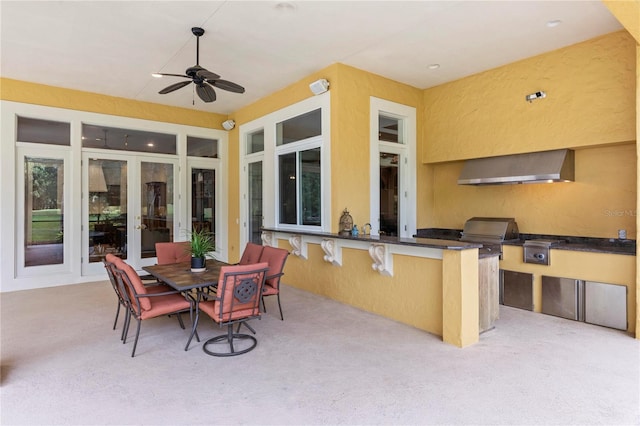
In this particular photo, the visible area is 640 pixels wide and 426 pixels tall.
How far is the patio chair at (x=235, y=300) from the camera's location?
119 inches

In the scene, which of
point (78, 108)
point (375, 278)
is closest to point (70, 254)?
point (78, 108)

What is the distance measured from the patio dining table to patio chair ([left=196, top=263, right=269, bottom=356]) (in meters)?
0.19

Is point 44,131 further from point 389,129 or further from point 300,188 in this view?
point 389,129

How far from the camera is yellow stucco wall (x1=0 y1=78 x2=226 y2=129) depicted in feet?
18.4

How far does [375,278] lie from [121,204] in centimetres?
496

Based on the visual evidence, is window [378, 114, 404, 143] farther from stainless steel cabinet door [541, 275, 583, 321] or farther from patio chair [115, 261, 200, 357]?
patio chair [115, 261, 200, 357]

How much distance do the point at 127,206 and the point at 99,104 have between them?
5.97 feet

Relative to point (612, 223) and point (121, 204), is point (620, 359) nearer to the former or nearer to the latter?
point (612, 223)

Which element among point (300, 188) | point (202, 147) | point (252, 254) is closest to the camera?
point (252, 254)

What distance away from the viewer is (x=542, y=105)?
15.1 feet

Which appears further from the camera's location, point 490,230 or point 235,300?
point 490,230

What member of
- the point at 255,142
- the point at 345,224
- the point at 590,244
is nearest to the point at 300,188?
the point at 345,224

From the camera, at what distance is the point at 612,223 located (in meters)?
4.34

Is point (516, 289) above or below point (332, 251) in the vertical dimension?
below
